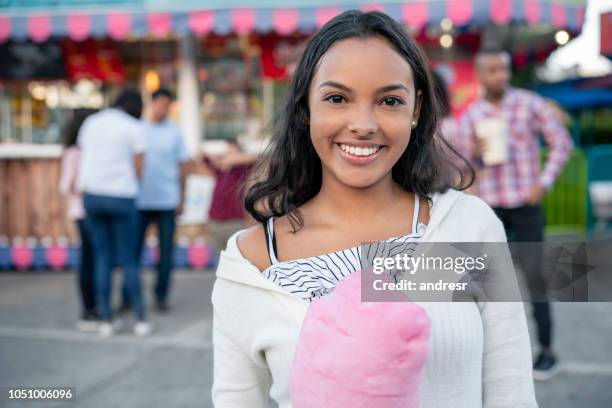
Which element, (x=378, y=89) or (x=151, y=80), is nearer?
(x=378, y=89)

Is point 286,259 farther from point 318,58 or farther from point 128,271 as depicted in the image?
point 128,271

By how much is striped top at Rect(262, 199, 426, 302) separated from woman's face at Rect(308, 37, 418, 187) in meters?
0.15

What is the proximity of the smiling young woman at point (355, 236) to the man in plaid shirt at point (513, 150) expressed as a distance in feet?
8.56

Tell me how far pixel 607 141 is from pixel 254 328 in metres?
17.9

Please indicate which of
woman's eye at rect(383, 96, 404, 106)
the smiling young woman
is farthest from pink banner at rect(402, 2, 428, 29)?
woman's eye at rect(383, 96, 404, 106)

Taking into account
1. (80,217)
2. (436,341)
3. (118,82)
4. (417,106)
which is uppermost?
(118,82)

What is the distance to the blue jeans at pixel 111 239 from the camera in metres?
4.98

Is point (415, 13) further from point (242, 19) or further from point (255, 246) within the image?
point (255, 246)

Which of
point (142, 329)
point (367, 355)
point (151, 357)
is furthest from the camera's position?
point (142, 329)

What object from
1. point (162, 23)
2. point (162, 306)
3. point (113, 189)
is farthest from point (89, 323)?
point (162, 23)

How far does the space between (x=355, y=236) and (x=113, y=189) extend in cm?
367

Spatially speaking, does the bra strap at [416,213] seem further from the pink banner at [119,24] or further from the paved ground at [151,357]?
the pink banner at [119,24]

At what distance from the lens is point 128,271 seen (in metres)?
5.14

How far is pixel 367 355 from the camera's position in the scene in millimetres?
1063
